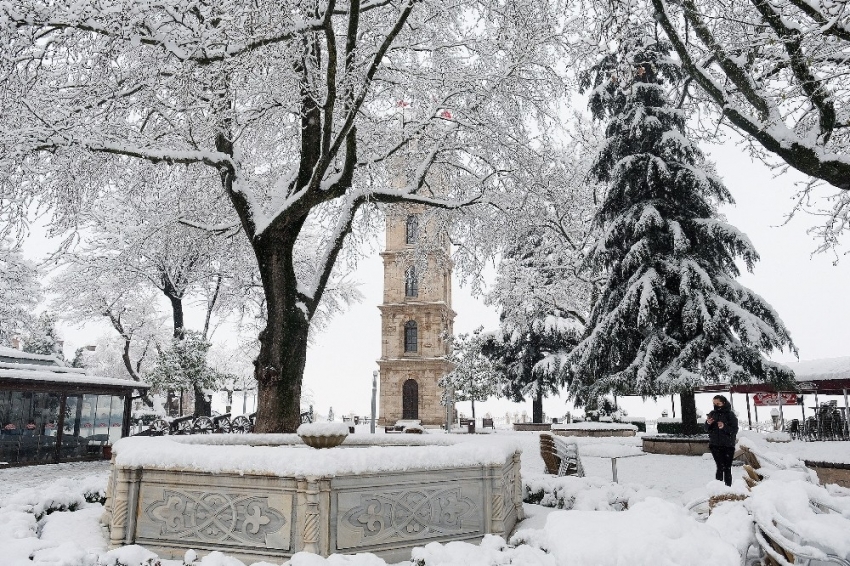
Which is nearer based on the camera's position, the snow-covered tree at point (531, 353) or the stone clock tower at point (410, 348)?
the snow-covered tree at point (531, 353)

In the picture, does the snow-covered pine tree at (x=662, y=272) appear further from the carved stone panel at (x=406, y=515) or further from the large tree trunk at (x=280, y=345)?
the carved stone panel at (x=406, y=515)

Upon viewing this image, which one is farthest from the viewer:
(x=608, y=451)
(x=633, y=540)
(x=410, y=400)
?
(x=410, y=400)

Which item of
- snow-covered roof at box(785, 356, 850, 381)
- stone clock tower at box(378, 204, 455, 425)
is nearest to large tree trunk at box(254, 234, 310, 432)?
snow-covered roof at box(785, 356, 850, 381)

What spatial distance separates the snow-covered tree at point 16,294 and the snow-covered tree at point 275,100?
2415 cm

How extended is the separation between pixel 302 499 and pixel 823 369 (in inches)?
878

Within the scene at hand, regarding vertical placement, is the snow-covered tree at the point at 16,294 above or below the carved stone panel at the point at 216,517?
above

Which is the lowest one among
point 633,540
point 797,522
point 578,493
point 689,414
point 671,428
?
point 671,428

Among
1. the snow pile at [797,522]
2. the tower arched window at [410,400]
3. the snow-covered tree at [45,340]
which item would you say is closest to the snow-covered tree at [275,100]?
the snow pile at [797,522]

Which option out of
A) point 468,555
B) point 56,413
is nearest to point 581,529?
point 468,555

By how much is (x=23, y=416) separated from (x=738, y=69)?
20659 mm

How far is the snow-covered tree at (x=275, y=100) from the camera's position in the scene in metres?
8.34

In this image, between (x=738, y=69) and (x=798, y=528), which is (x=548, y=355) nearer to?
(x=738, y=69)

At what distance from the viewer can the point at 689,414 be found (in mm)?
19906

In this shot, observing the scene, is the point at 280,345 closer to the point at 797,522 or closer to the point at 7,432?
the point at 797,522
